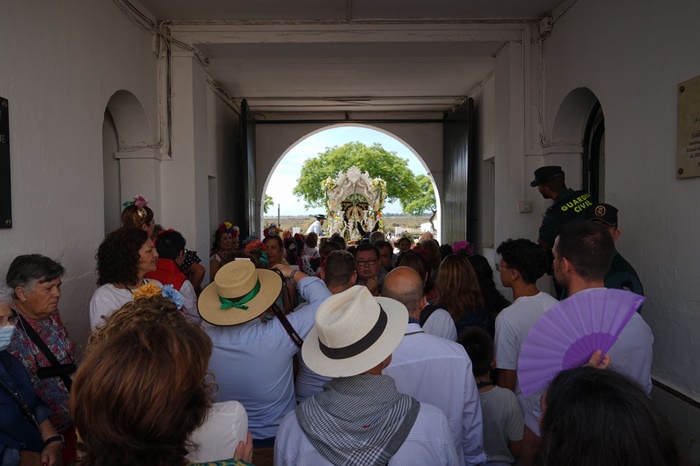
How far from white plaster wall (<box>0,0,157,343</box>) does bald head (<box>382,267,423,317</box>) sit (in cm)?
219

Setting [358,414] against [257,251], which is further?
[257,251]

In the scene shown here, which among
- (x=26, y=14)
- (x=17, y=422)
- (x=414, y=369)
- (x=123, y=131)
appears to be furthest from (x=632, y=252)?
(x=123, y=131)

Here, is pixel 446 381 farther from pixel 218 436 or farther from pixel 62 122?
pixel 62 122

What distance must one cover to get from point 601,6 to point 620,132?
1174mm

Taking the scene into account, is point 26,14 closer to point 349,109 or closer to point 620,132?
point 620,132

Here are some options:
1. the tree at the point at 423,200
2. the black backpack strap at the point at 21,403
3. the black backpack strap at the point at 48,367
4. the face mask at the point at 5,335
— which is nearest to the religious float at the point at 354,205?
the black backpack strap at the point at 48,367

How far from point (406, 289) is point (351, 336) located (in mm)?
974

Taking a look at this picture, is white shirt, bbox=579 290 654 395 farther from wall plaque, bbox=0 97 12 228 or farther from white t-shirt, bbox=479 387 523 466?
wall plaque, bbox=0 97 12 228

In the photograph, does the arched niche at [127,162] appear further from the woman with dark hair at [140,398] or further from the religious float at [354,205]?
the religious float at [354,205]

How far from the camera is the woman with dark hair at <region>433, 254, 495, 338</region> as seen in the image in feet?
10.7

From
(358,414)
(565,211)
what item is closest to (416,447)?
(358,414)

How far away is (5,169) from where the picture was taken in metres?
2.89

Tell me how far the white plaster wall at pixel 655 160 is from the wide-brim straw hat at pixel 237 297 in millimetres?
2658

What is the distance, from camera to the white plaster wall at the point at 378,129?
10.8m
